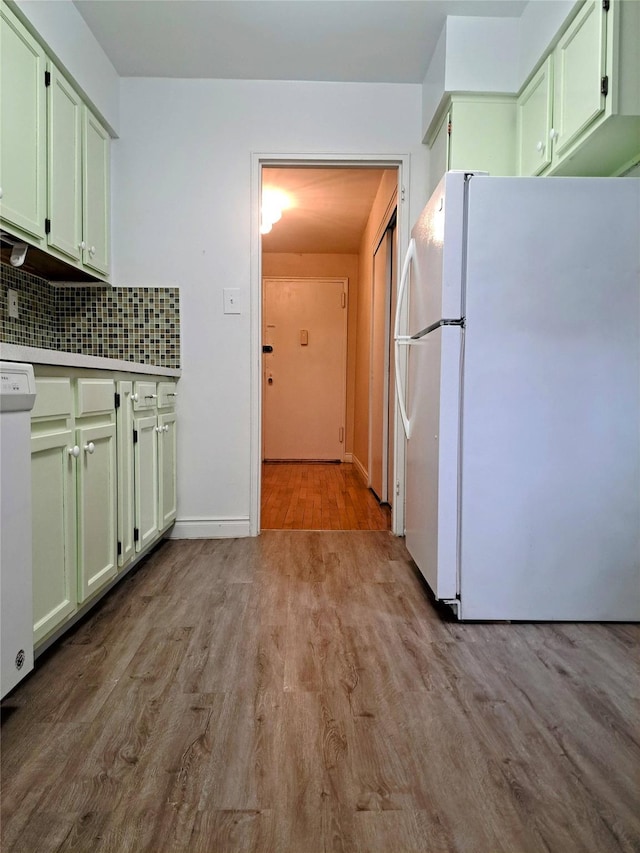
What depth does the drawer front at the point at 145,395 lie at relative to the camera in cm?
210

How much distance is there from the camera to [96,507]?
1.71 m

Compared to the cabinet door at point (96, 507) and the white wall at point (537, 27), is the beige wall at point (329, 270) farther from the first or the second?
the cabinet door at point (96, 507)

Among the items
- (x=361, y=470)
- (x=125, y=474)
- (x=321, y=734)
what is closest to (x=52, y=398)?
(x=125, y=474)

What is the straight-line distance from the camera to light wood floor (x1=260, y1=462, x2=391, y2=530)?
311cm

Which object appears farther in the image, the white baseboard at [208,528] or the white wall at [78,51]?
the white baseboard at [208,528]

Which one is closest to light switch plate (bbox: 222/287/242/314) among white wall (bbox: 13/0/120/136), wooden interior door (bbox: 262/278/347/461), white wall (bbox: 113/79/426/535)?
white wall (bbox: 113/79/426/535)

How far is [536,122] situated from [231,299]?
1.60 m

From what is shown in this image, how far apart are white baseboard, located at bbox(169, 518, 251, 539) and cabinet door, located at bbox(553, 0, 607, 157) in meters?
2.23

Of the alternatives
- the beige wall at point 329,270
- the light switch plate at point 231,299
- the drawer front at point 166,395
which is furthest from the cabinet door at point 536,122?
the beige wall at point 329,270

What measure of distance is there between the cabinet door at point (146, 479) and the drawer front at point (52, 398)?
0.61 meters

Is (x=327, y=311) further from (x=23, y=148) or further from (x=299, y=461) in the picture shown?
(x=23, y=148)

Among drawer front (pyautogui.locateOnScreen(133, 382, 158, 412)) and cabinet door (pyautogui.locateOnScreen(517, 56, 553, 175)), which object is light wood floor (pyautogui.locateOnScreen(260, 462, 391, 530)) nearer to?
drawer front (pyautogui.locateOnScreen(133, 382, 158, 412))

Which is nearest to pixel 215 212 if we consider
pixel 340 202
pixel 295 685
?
pixel 340 202

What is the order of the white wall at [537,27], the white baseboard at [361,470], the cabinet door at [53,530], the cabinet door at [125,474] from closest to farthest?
the cabinet door at [53,530]
the white wall at [537,27]
the cabinet door at [125,474]
the white baseboard at [361,470]
